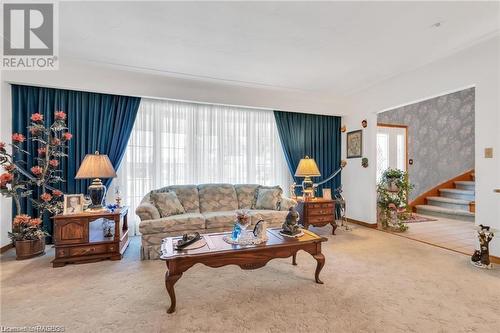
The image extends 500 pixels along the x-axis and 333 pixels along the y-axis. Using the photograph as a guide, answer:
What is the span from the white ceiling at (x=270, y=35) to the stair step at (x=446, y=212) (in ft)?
12.0

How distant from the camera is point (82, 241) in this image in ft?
10.2

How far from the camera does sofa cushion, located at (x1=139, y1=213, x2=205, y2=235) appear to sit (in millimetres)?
3244

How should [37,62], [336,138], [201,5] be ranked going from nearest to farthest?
[201,5], [37,62], [336,138]

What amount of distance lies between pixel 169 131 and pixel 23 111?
6.81ft

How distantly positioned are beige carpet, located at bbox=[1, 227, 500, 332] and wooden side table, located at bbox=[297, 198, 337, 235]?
107 centimetres

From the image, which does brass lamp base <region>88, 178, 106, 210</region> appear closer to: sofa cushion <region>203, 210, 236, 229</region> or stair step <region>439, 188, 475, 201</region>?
sofa cushion <region>203, 210, 236, 229</region>

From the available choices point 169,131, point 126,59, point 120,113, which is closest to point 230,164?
point 169,131

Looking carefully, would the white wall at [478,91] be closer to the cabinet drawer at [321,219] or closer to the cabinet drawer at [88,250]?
the cabinet drawer at [321,219]

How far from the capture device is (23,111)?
12.0ft

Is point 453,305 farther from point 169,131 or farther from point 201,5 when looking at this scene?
point 169,131

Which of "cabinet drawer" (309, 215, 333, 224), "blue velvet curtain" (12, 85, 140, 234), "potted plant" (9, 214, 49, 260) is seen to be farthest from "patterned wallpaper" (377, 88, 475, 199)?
"potted plant" (9, 214, 49, 260)

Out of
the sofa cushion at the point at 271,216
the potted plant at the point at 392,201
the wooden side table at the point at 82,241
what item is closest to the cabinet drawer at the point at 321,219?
the sofa cushion at the point at 271,216

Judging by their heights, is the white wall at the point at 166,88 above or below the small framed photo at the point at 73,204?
above

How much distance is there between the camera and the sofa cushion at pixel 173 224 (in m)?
3.24
